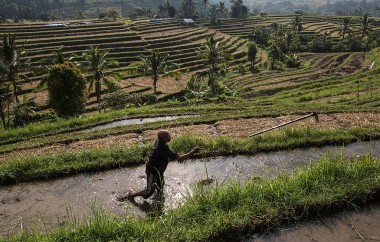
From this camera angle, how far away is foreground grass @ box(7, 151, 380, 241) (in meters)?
4.98

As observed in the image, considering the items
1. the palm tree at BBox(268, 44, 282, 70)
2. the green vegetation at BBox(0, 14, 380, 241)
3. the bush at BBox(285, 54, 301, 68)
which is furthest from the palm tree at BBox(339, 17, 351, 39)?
the green vegetation at BBox(0, 14, 380, 241)

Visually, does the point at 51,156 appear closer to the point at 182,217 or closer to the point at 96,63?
the point at 182,217

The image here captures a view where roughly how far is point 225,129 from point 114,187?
5.03 meters

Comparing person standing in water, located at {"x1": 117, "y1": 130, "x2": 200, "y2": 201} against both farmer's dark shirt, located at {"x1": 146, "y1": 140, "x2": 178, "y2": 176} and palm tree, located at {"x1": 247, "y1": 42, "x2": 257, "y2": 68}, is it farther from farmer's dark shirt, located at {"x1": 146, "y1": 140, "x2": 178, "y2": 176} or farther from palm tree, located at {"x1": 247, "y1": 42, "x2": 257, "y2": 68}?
palm tree, located at {"x1": 247, "y1": 42, "x2": 257, "y2": 68}

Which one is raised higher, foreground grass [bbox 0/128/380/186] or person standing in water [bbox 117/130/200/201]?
person standing in water [bbox 117/130/200/201]

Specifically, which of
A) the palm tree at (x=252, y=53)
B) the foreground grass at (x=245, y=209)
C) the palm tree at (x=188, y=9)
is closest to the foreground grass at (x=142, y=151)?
the foreground grass at (x=245, y=209)

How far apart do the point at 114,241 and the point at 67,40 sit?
48211mm

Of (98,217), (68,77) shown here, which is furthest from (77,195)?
(68,77)

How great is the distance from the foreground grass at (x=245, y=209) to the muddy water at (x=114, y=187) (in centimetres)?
64

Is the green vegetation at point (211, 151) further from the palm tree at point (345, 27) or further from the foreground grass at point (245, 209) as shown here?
the palm tree at point (345, 27)

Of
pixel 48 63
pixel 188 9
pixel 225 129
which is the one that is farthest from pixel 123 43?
pixel 188 9

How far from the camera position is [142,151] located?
895 centimetres

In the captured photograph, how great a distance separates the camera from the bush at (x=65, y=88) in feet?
71.1

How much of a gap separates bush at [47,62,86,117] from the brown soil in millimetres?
11683
